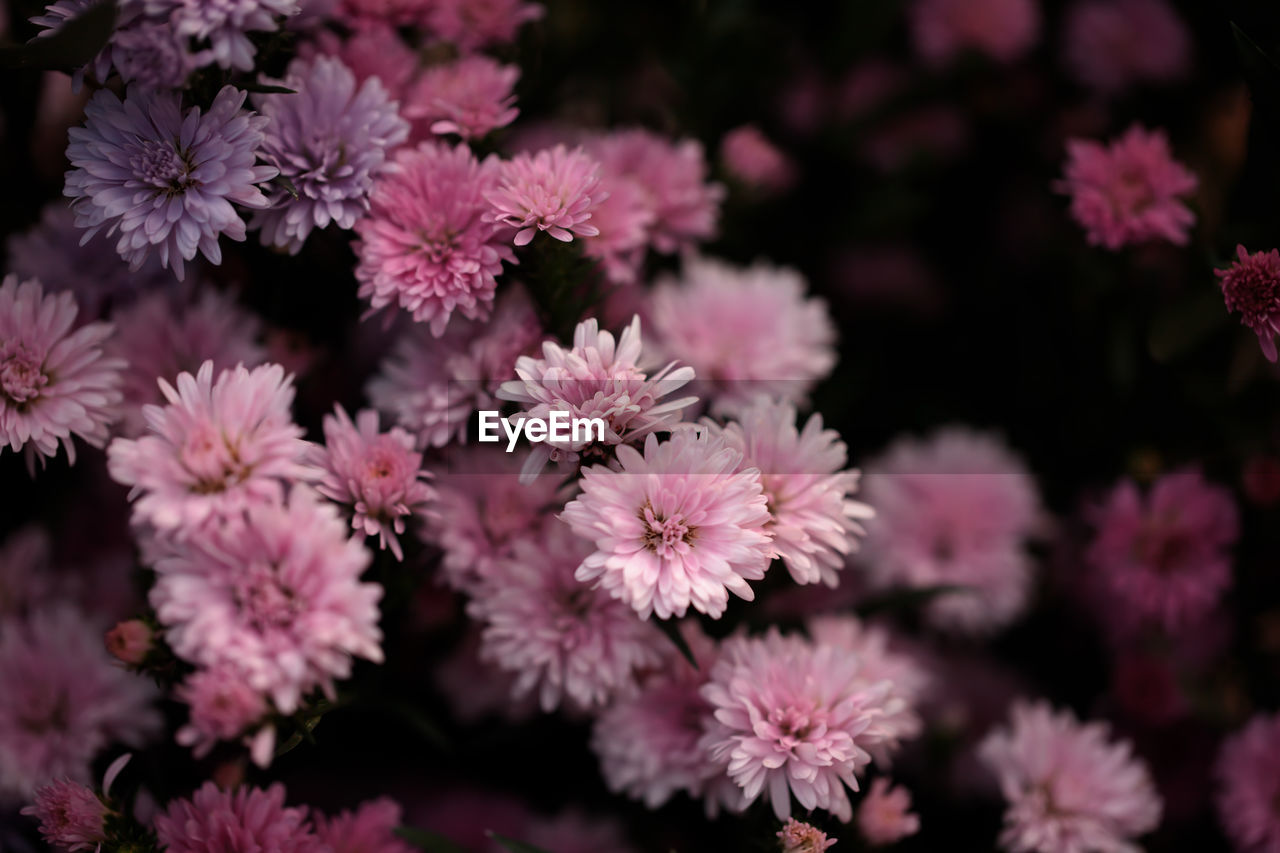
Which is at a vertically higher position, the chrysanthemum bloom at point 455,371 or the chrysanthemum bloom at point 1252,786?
Answer: the chrysanthemum bloom at point 455,371

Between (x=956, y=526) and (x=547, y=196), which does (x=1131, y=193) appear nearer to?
(x=956, y=526)

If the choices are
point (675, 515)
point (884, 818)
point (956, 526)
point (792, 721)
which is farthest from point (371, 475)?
point (956, 526)

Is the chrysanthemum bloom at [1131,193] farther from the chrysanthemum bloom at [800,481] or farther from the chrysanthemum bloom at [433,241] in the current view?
the chrysanthemum bloom at [433,241]

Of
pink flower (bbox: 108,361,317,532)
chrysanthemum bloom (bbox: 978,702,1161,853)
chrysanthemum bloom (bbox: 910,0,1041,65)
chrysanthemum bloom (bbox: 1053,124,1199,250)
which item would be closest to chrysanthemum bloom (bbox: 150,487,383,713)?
pink flower (bbox: 108,361,317,532)

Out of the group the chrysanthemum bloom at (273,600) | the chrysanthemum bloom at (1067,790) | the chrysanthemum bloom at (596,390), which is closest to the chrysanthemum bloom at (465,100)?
the chrysanthemum bloom at (596,390)

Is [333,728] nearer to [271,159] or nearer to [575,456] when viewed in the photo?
[575,456]

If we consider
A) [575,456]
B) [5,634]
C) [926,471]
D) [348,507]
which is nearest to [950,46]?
[926,471]

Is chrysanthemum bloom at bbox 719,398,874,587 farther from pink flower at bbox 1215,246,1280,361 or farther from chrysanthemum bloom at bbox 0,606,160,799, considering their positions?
chrysanthemum bloom at bbox 0,606,160,799
